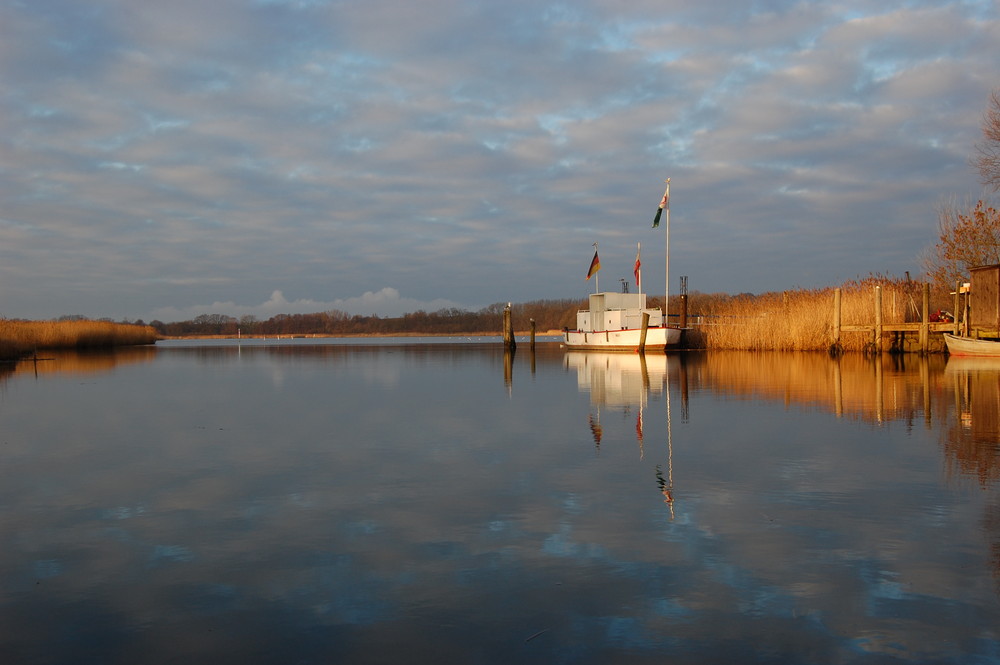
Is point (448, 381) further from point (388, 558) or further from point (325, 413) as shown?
point (388, 558)

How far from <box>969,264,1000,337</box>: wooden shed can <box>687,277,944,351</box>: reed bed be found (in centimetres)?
533

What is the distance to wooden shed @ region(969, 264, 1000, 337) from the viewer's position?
2575 centimetres

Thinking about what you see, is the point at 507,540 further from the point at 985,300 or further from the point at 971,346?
the point at 971,346

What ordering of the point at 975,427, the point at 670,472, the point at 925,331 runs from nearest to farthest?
the point at 670,472, the point at 975,427, the point at 925,331

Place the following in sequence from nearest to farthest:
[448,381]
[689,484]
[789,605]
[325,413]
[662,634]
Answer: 1. [662,634]
2. [789,605]
3. [689,484]
4. [325,413]
5. [448,381]

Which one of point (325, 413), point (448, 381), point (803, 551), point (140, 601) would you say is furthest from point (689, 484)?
point (448, 381)

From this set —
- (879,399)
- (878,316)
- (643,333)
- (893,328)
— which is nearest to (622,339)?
(643,333)

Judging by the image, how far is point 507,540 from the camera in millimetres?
5312

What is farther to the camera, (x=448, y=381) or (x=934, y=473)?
(x=448, y=381)

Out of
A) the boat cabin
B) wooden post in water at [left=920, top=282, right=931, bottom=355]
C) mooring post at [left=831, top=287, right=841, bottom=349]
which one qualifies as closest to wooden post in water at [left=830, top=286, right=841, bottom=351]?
mooring post at [left=831, top=287, right=841, bottom=349]

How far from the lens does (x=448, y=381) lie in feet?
67.8

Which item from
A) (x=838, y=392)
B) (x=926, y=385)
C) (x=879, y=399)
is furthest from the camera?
(x=926, y=385)

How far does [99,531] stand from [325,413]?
7411 millimetres

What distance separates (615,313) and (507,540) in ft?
131
